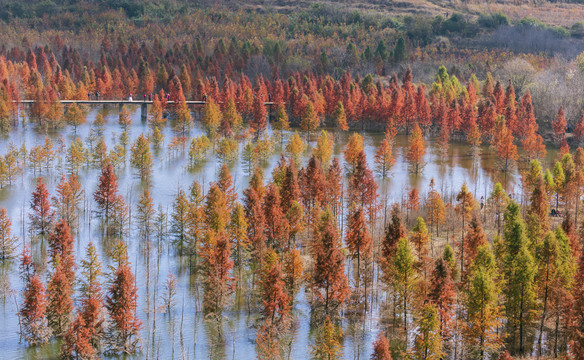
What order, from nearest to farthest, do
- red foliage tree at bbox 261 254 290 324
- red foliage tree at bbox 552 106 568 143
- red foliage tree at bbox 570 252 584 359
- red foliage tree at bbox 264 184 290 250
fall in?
red foliage tree at bbox 570 252 584 359 → red foliage tree at bbox 261 254 290 324 → red foliage tree at bbox 264 184 290 250 → red foliage tree at bbox 552 106 568 143

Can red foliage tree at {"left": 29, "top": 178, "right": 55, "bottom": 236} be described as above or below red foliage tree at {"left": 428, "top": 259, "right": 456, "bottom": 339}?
above

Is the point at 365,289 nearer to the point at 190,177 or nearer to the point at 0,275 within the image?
the point at 0,275

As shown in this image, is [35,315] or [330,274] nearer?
[35,315]

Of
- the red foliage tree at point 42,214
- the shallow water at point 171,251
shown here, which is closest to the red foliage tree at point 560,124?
the shallow water at point 171,251

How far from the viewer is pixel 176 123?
136875 millimetres

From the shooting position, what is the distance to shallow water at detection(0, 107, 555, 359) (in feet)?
201

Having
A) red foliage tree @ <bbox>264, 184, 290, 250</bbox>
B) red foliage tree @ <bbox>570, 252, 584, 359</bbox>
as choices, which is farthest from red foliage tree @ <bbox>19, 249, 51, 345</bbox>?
red foliage tree @ <bbox>570, 252, 584, 359</bbox>

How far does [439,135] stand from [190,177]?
44504 millimetres

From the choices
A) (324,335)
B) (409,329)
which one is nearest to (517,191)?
(409,329)

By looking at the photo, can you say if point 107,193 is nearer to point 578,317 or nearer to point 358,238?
point 358,238

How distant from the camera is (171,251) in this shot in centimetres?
7831

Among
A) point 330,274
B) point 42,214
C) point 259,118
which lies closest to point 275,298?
point 330,274

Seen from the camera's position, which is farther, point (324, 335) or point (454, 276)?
point (454, 276)

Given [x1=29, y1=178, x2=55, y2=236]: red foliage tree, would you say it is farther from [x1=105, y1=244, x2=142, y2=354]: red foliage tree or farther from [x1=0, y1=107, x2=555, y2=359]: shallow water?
[x1=105, y1=244, x2=142, y2=354]: red foliage tree
